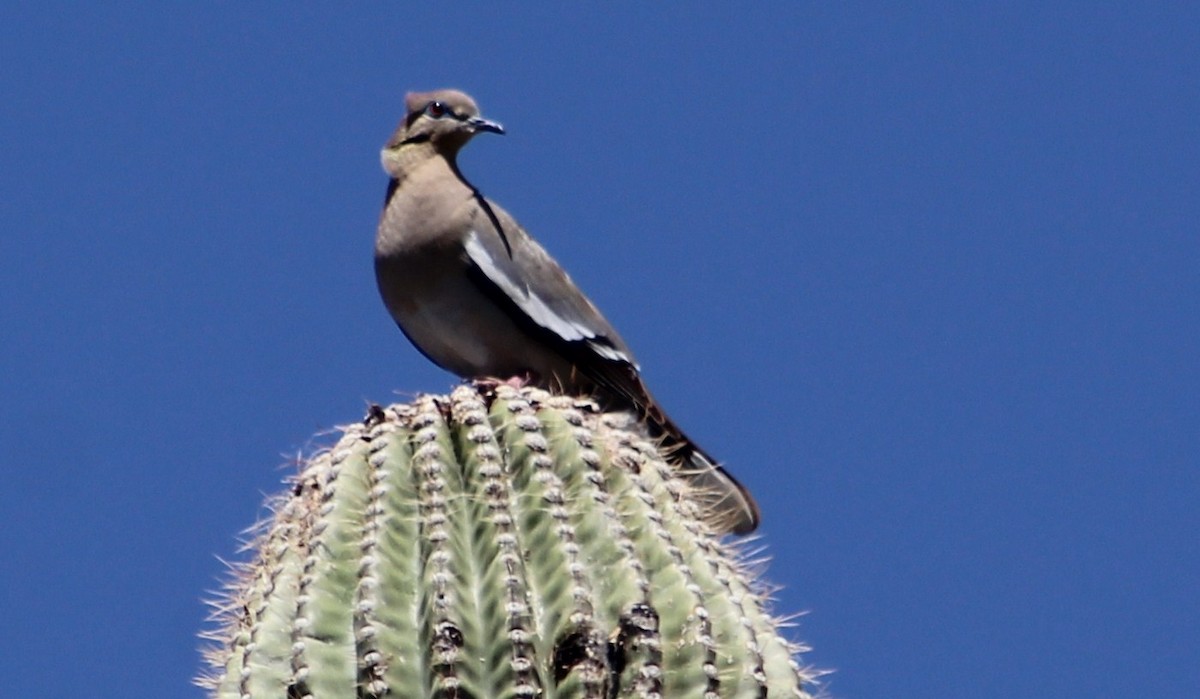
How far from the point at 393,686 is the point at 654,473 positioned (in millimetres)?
785

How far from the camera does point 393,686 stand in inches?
132

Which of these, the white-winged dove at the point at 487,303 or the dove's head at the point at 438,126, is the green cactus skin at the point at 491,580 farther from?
the dove's head at the point at 438,126

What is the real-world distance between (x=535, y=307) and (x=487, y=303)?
178 mm

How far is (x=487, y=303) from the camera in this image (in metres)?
6.85

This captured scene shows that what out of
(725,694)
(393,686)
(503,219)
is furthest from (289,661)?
(503,219)

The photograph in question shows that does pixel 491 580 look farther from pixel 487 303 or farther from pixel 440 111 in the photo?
pixel 440 111

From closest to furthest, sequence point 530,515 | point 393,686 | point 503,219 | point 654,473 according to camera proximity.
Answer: point 393,686, point 530,515, point 654,473, point 503,219

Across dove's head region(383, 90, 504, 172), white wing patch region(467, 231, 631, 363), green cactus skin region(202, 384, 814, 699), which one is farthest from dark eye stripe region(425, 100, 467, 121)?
green cactus skin region(202, 384, 814, 699)

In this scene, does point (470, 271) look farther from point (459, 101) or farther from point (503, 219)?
point (459, 101)

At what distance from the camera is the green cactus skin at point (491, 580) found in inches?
134

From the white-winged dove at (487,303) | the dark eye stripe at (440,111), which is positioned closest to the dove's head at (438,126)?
the dark eye stripe at (440,111)

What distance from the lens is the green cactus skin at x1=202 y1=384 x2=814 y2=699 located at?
340cm

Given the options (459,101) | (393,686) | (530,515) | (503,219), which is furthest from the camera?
(459,101)

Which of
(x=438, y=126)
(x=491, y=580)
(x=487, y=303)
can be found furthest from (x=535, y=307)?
(x=491, y=580)
